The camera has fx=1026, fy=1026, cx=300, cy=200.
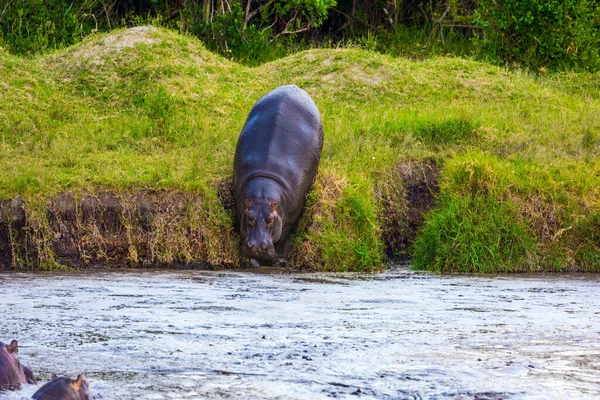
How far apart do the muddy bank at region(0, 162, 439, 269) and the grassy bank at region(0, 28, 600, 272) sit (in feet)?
0.08

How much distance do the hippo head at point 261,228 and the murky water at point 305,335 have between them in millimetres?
400

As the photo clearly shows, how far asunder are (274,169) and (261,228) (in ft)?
2.36

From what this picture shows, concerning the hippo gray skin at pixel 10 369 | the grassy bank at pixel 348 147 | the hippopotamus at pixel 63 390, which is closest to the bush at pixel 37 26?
the grassy bank at pixel 348 147

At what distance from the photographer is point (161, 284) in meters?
7.76

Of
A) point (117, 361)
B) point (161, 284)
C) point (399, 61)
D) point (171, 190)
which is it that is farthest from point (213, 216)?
point (399, 61)

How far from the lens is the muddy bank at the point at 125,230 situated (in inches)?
343

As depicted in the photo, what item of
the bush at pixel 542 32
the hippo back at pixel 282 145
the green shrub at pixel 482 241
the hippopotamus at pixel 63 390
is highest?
the bush at pixel 542 32

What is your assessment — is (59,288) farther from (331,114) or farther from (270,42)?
(270,42)

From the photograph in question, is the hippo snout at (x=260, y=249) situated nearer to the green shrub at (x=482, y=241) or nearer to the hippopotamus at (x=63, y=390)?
the green shrub at (x=482, y=241)

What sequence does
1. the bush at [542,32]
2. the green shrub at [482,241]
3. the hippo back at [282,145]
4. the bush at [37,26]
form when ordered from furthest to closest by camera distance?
the bush at [37,26] → the bush at [542,32] → the hippo back at [282,145] → the green shrub at [482,241]

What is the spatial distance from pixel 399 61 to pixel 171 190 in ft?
18.7

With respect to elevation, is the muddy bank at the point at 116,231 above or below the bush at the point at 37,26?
below

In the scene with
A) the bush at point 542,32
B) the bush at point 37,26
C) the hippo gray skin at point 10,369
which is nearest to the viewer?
the hippo gray skin at point 10,369

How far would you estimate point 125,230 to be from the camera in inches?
350
